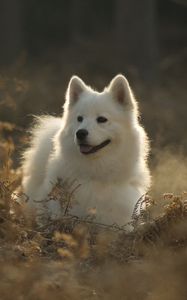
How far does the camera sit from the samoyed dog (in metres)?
5.85

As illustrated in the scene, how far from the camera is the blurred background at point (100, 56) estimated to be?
12.1 meters

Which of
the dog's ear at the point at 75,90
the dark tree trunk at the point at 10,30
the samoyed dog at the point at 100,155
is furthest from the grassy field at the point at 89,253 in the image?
the dark tree trunk at the point at 10,30

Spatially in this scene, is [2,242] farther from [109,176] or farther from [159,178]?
[159,178]

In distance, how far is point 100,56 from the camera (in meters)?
18.3

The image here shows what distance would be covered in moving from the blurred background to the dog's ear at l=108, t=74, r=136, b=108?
1.11 m

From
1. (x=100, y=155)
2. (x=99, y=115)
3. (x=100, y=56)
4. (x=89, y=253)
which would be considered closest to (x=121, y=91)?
(x=99, y=115)

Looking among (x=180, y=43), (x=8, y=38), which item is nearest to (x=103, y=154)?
(x=8, y=38)

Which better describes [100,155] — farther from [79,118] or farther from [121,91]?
[121,91]

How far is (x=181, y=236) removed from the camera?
434cm

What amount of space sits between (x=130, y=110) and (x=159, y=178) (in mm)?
1308

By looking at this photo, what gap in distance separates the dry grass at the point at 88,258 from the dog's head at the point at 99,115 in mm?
830

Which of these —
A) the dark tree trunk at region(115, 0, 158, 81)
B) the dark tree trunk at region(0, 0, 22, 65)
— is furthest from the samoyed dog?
the dark tree trunk at region(0, 0, 22, 65)

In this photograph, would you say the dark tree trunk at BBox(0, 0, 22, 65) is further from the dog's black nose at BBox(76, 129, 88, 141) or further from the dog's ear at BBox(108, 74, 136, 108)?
the dog's black nose at BBox(76, 129, 88, 141)

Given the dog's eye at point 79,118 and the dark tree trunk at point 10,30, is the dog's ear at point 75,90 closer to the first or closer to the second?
the dog's eye at point 79,118
